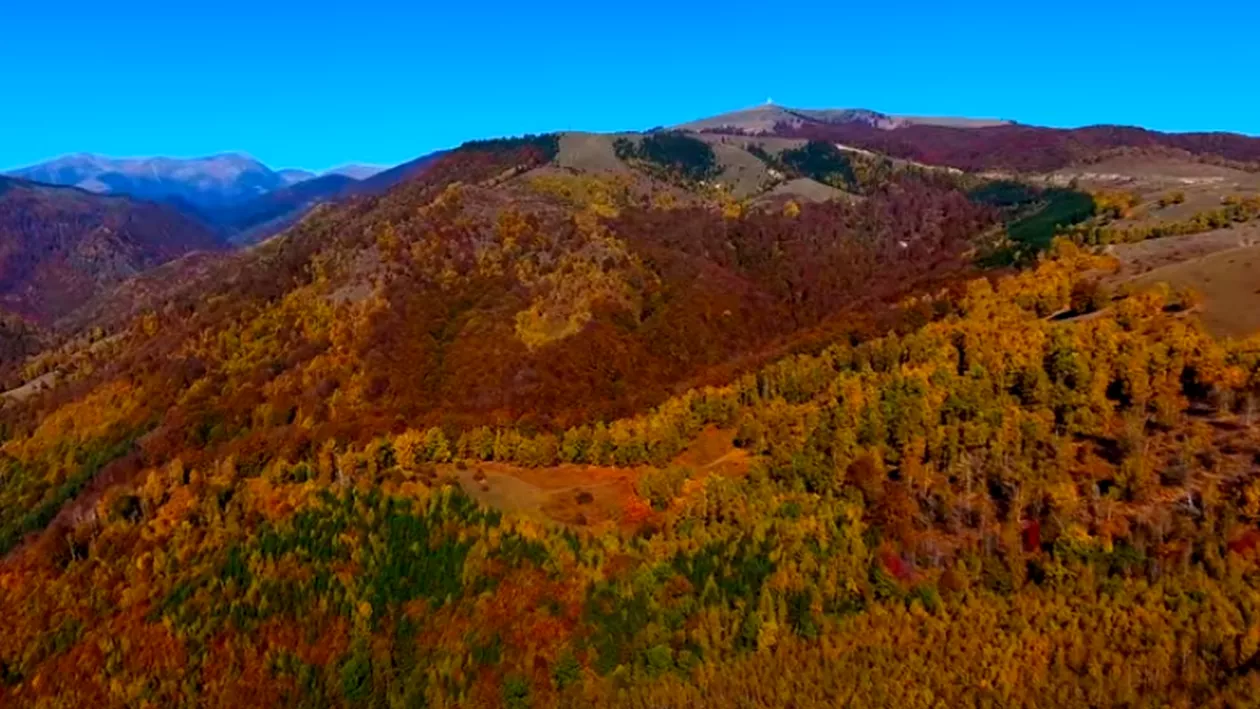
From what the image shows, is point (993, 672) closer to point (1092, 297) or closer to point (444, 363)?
point (1092, 297)

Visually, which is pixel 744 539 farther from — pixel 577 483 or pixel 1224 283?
pixel 1224 283

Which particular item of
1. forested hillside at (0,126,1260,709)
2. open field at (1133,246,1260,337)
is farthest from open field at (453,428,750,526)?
open field at (1133,246,1260,337)

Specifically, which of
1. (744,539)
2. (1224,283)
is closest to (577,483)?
(744,539)

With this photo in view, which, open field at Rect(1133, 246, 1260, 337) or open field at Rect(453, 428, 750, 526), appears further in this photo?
open field at Rect(1133, 246, 1260, 337)

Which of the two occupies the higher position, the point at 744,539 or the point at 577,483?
the point at 577,483

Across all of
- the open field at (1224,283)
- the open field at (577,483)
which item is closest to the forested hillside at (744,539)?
the open field at (577,483)

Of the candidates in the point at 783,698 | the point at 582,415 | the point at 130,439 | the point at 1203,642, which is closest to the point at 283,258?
the point at 130,439

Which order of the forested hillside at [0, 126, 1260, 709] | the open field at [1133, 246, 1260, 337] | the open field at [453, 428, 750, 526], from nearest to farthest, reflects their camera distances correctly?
1. the forested hillside at [0, 126, 1260, 709]
2. the open field at [453, 428, 750, 526]
3. the open field at [1133, 246, 1260, 337]

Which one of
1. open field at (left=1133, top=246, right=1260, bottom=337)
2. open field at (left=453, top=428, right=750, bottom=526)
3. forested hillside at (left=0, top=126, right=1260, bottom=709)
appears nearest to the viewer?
forested hillside at (left=0, top=126, right=1260, bottom=709)

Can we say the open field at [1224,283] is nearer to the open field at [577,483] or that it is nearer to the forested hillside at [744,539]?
the forested hillside at [744,539]

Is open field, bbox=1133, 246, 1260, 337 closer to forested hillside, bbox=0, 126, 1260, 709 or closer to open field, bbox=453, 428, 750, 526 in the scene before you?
forested hillside, bbox=0, 126, 1260, 709

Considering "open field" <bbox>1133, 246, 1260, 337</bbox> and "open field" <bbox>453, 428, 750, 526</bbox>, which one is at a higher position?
"open field" <bbox>1133, 246, 1260, 337</bbox>
